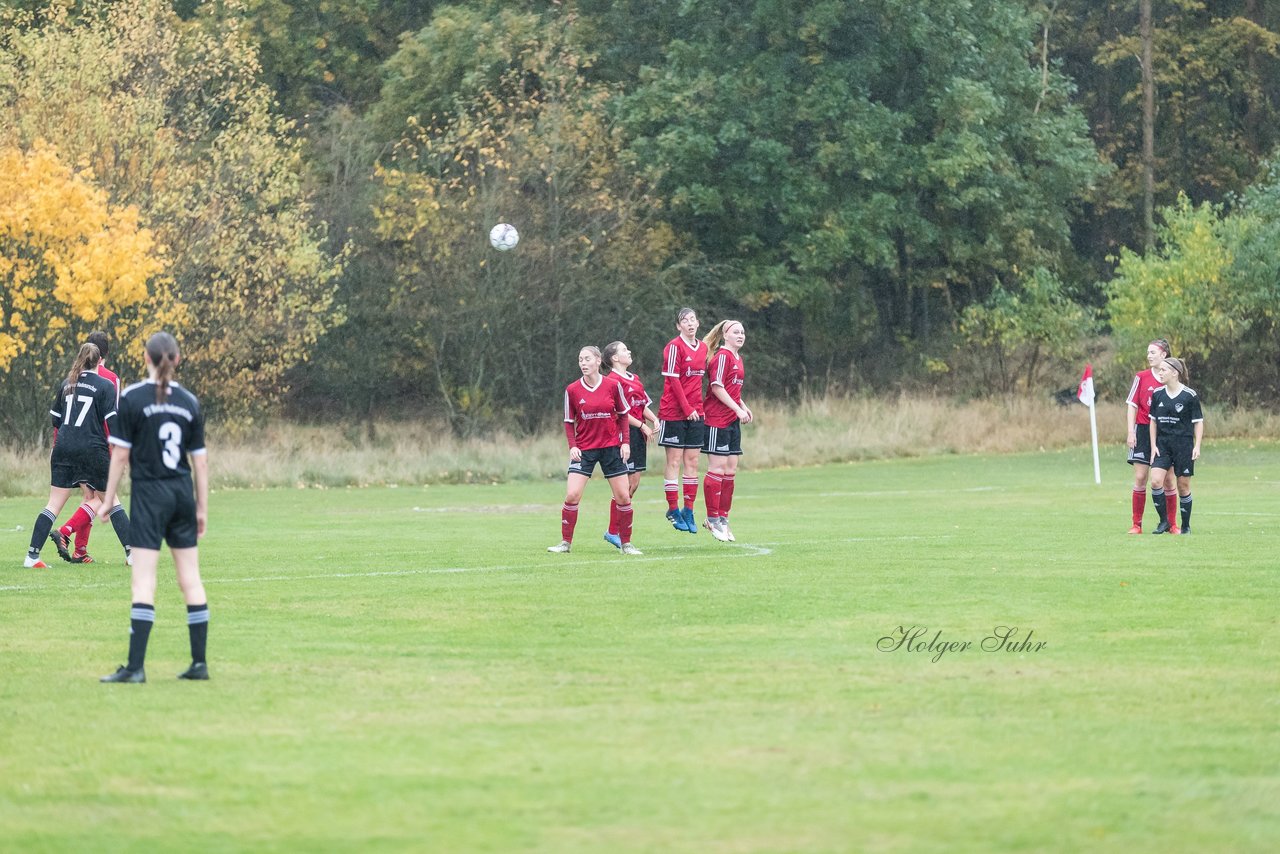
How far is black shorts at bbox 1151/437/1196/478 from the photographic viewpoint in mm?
19891

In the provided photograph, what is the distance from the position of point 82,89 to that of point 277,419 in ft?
41.3

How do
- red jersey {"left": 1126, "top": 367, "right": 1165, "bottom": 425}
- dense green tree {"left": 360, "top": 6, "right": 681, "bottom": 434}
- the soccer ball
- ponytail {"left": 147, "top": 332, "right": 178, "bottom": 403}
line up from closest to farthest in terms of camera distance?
ponytail {"left": 147, "top": 332, "right": 178, "bottom": 403}, red jersey {"left": 1126, "top": 367, "right": 1165, "bottom": 425}, the soccer ball, dense green tree {"left": 360, "top": 6, "right": 681, "bottom": 434}

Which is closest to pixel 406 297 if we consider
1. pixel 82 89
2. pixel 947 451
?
pixel 82 89

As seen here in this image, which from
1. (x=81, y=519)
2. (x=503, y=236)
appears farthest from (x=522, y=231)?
(x=81, y=519)

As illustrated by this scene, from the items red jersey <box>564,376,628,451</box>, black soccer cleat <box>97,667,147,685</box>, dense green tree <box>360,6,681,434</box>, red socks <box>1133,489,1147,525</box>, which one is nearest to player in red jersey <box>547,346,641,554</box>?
red jersey <box>564,376,628,451</box>

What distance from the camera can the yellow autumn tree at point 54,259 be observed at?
119 ft

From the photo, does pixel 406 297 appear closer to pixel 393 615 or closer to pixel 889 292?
pixel 889 292

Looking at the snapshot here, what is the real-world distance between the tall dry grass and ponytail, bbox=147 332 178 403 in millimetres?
22611

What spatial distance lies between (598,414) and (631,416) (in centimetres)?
159

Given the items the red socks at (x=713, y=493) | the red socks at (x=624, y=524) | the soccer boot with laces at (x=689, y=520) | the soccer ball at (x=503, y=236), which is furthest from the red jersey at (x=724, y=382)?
the soccer ball at (x=503, y=236)

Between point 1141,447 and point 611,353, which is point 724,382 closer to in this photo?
point 611,353

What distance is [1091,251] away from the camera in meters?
65.8

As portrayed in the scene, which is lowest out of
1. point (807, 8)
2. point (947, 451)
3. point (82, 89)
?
point (947, 451)

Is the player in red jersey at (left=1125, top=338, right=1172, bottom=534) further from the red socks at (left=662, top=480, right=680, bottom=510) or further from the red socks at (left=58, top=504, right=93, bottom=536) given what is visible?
the red socks at (left=58, top=504, right=93, bottom=536)
